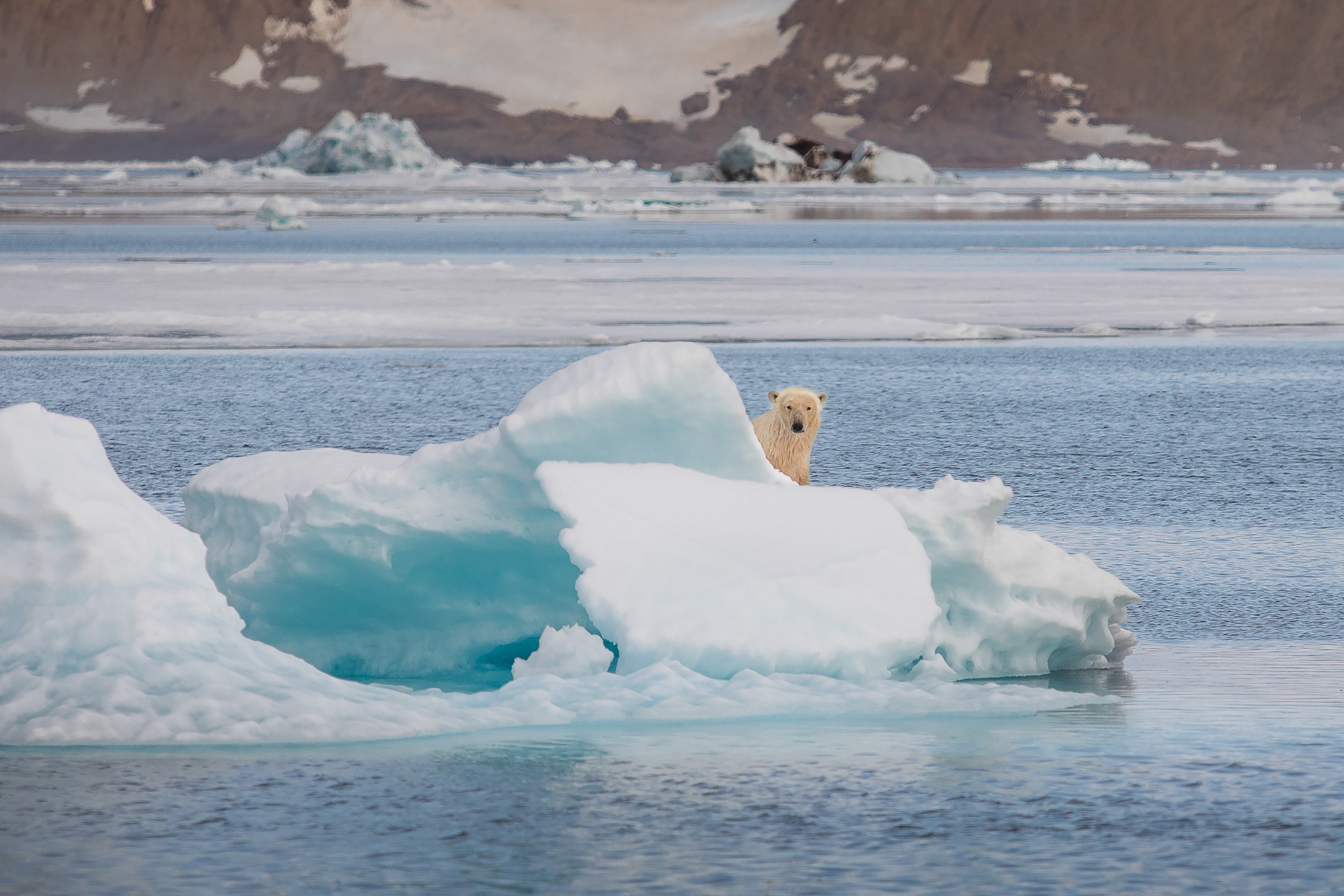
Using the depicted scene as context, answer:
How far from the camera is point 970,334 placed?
1755cm

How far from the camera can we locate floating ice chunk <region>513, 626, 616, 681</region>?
575 centimetres

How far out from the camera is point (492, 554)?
20.6ft

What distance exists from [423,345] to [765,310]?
510cm

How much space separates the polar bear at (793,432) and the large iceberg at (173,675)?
2.89m

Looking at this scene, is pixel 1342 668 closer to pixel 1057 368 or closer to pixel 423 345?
pixel 1057 368

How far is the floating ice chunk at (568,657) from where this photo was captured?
5.75 metres

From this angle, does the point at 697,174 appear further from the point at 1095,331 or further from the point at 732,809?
the point at 732,809

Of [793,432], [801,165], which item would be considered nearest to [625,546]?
[793,432]

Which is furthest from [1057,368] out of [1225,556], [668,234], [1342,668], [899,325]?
[668,234]

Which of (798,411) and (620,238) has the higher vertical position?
(620,238)

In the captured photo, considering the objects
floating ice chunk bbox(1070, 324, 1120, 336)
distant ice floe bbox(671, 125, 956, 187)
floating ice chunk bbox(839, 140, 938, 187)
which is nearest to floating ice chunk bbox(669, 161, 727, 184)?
distant ice floe bbox(671, 125, 956, 187)

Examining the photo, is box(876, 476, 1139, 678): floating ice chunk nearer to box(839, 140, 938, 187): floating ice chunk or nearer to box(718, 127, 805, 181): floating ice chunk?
box(718, 127, 805, 181): floating ice chunk

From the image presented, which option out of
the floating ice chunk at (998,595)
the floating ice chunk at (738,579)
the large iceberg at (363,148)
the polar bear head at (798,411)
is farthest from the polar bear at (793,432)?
the large iceberg at (363,148)

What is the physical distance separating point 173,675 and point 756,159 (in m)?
79.7
